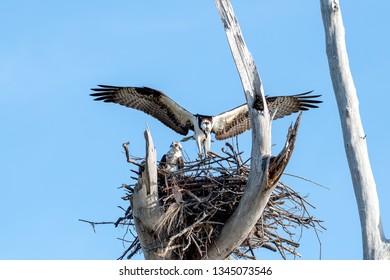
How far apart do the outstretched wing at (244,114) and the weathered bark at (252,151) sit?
11.3ft

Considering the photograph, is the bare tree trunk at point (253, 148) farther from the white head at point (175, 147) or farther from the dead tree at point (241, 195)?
the white head at point (175, 147)

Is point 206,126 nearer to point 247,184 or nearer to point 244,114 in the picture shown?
point 244,114

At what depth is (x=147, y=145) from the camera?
301 inches

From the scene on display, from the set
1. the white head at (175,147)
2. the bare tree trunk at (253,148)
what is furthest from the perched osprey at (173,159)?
the bare tree trunk at (253,148)

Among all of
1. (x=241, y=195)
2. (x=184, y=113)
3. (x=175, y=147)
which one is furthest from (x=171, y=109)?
(x=241, y=195)

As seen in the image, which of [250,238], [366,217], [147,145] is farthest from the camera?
[250,238]

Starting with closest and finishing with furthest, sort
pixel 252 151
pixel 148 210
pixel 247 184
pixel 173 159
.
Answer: pixel 252 151, pixel 247 184, pixel 148 210, pixel 173 159

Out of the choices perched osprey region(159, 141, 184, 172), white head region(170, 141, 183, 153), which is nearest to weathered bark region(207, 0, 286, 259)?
perched osprey region(159, 141, 184, 172)

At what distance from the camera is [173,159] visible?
9.25 m

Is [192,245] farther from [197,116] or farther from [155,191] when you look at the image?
[197,116]

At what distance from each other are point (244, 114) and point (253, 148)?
411 cm

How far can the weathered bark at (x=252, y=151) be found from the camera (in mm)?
7230
